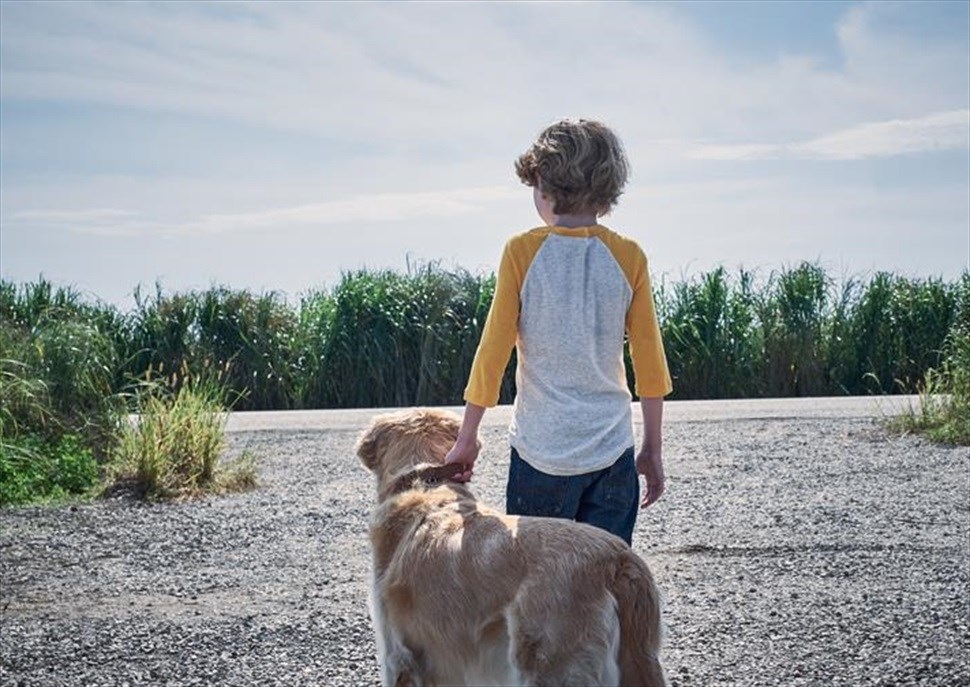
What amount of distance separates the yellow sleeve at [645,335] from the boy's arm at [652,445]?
4cm

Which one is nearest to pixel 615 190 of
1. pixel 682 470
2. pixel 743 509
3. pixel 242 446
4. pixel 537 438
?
pixel 537 438

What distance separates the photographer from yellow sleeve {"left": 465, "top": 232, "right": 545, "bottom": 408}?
402cm

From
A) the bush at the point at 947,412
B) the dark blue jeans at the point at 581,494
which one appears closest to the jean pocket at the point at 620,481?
the dark blue jeans at the point at 581,494

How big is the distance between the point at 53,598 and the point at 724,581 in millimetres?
3970

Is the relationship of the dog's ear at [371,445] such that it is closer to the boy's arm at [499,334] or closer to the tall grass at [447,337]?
the boy's arm at [499,334]

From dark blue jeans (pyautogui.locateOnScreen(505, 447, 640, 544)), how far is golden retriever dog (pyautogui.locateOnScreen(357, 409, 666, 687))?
256 mm

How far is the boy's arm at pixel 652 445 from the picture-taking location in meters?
4.19

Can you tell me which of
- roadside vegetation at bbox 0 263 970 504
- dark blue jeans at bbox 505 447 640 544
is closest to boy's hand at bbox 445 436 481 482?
dark blue jeans at bbox 505 447 640 544

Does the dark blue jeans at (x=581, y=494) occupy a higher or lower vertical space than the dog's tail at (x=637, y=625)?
higher

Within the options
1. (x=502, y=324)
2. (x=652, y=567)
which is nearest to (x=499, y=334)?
(x=502, y=324)

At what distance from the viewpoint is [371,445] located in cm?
422

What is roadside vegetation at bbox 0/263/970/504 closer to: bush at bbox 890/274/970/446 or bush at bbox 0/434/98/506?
bush at bbox 890/274/970/446

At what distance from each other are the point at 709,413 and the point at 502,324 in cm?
1134

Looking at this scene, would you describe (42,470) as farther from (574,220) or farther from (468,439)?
(574,220)
